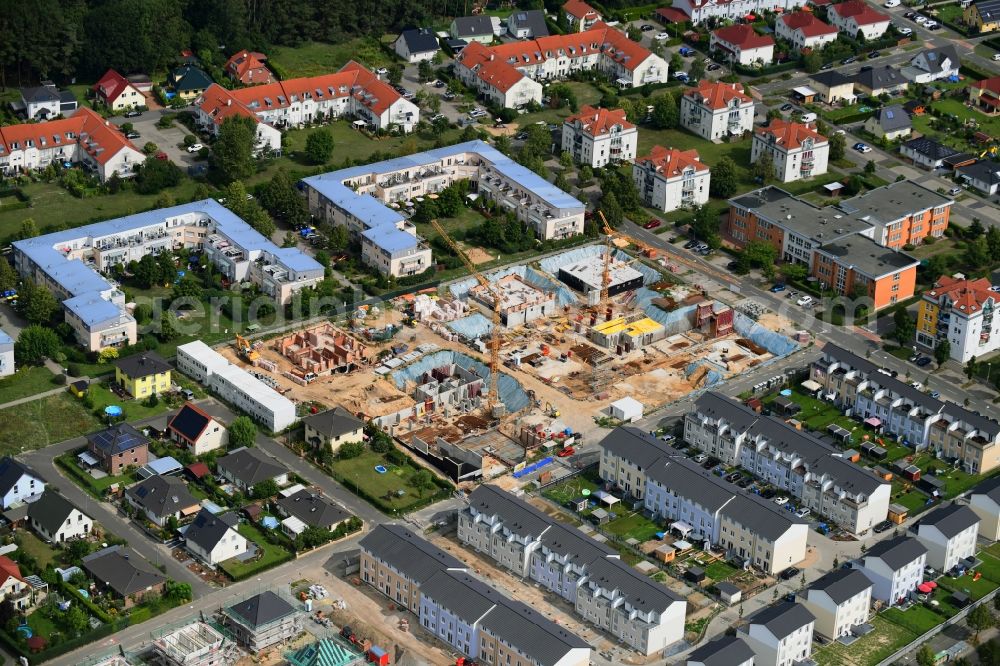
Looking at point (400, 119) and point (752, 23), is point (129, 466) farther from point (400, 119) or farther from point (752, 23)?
point (752, 23)

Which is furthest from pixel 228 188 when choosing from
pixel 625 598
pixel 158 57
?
pixel 625 598

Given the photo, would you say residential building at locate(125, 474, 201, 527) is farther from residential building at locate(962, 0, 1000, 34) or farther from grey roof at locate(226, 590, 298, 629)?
residential building at locate(962, 0, 1000, 34)

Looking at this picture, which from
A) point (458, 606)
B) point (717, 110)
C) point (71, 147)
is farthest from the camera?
point (717, 110)

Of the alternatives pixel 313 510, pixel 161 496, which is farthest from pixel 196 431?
pixel 313 510

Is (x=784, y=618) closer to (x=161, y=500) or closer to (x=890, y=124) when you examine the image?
(x=161, y=500)

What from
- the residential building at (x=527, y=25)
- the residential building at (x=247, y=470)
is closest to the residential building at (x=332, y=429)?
the residential building at (x=247, y=470)
